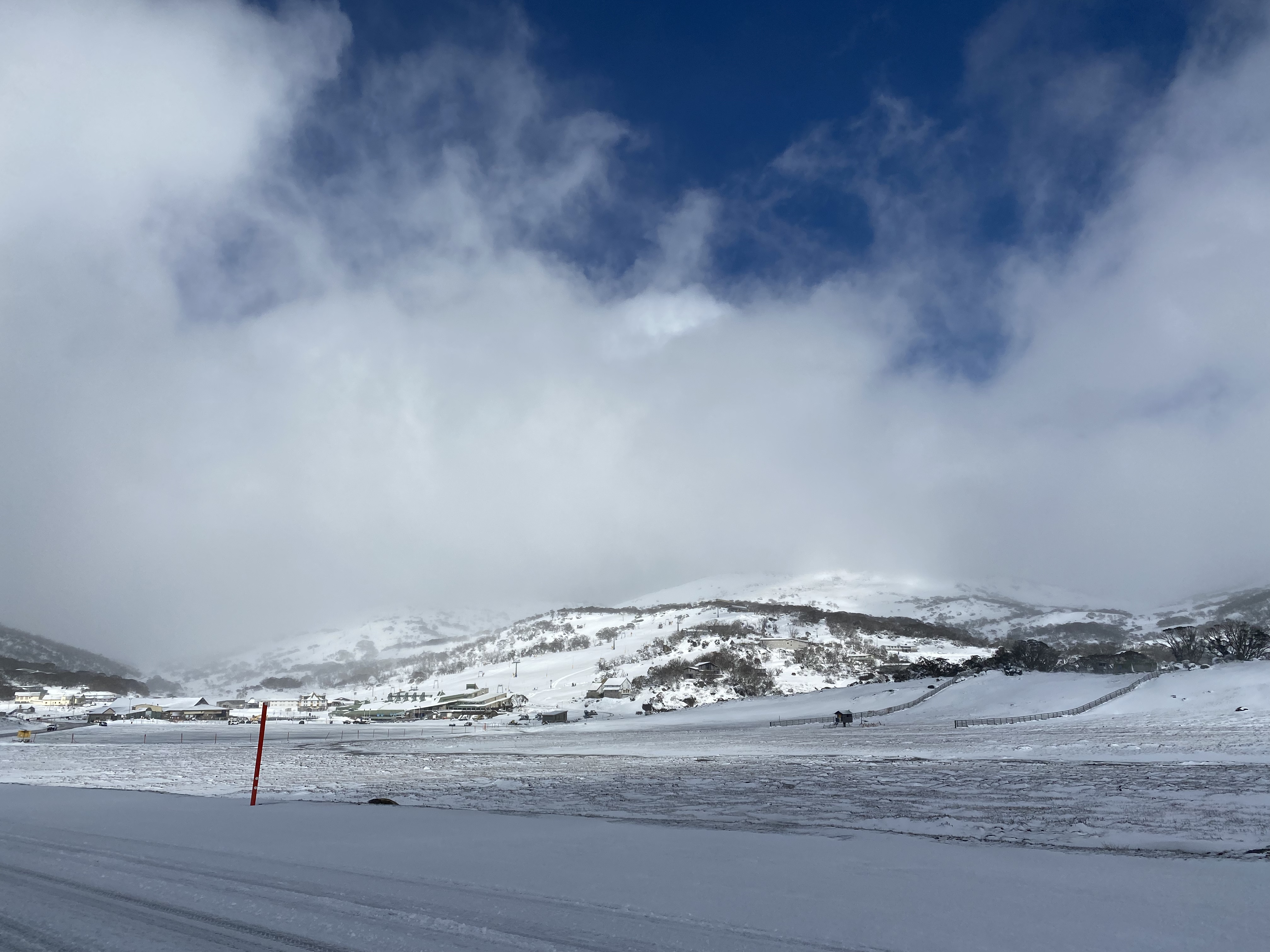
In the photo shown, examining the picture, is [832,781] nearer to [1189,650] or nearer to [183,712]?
[1189,650]

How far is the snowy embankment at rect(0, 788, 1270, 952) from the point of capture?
4.89 metres

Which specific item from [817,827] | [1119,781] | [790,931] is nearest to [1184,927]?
[790,931]

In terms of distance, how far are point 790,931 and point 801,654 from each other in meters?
156

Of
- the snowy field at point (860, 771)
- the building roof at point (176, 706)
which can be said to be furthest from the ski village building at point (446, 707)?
the snowy field at point (860, 771)

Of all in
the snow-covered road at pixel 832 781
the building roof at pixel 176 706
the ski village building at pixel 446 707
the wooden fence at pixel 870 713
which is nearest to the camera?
the snow-covered road at pixel 832 781

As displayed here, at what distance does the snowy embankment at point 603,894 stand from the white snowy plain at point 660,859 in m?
0.03

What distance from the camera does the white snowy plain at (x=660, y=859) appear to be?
5.08m

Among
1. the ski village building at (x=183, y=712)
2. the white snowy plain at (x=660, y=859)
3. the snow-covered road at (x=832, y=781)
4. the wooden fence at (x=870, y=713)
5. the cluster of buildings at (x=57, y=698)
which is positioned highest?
the white snowy plain at (x=660, y=859)

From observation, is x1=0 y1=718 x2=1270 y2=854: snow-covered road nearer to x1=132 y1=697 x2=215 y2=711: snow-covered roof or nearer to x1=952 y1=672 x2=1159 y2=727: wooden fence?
x1=952 y1=672 x2=1159 y2=727: wooden fence

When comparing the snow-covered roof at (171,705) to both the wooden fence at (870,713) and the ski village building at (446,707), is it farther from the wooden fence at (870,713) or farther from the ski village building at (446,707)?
the wooden fence at (870,713)

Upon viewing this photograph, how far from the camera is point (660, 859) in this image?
25.4 feet

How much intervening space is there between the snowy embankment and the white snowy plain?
3cm

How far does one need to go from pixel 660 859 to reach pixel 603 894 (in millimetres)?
1951

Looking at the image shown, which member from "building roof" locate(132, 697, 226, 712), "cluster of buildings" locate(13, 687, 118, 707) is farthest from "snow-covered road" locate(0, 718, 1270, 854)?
Result: "cluster of buildings" locate(13, 687, 118, 707)
